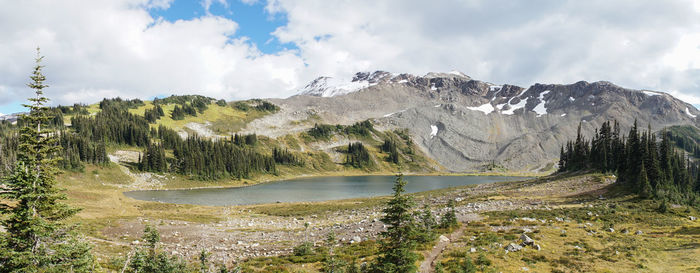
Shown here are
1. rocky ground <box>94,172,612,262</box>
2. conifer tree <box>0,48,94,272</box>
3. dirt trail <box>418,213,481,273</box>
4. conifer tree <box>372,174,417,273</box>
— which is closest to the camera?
conifer tree <box>0,48,94,272</box>

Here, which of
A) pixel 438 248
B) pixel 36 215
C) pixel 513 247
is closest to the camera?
pixel 36 215

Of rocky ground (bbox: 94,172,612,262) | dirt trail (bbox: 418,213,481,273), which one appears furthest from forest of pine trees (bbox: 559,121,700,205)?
dirt trail (bbox: 418,213,481,273)

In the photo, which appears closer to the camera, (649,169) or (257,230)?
(257,230)

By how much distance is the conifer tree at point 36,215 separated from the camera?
43.8ft

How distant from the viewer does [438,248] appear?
90.5ft

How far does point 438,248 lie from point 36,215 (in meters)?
24.9

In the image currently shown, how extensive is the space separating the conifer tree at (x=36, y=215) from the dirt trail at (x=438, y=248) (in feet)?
60.7

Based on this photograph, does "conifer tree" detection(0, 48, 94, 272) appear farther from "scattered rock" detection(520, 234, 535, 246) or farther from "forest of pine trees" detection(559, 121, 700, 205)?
"forest of pine trees" detection(559, 121, 700, 205)

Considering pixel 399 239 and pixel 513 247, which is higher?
pixel 399 239

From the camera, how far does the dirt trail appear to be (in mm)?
22922

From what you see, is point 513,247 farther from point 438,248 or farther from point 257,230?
point 257,230

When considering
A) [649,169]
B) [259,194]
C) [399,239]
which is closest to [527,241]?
[399,239]

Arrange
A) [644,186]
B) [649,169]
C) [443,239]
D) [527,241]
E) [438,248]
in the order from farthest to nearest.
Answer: [649,169] < [644,186] < [443,239] < [438,248] < [527,241]

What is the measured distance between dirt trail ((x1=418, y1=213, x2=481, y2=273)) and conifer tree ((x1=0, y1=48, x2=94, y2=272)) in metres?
18.5
